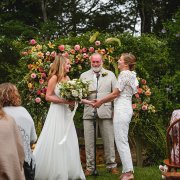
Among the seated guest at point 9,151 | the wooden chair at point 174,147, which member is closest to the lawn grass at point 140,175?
the wooden chair at point 174,147

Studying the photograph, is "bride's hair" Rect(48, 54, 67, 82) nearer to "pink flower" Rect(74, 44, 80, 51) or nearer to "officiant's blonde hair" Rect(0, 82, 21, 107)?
"pink flower" Rect(74, 44, 80, 51)

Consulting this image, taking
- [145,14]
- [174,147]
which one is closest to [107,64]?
[174,147]

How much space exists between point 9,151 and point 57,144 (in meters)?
3.11

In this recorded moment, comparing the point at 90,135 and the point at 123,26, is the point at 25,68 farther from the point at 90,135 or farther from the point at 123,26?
the point at 123,26

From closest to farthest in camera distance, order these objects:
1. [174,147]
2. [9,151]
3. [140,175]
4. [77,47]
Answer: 1. [9,151]
2. [174,147]
3. [140,175]
4. [77,47]

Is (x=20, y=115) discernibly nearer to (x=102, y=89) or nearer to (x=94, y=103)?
(x=94, y=103)

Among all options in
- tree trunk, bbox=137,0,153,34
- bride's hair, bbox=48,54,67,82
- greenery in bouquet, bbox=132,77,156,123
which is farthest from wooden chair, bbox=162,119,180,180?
tree trunk, bbox=137,0,153,34

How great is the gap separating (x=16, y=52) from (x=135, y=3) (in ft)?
27.9

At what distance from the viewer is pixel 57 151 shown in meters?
6.91

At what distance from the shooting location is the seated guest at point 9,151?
3818 mm

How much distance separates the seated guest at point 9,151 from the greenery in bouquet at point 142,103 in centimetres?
476

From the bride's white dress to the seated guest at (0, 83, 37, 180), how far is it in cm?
128

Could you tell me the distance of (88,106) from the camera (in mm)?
7797

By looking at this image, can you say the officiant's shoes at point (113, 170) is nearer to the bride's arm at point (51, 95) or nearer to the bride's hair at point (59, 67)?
the bride's arm at point (51, 95)
